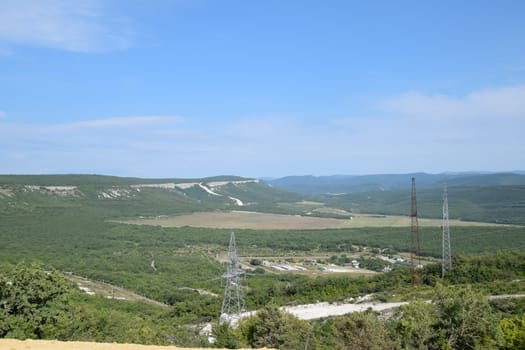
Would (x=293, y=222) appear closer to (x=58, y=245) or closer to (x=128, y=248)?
(x=128, y=248)

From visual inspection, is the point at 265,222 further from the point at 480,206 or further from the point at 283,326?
the point at 283,326

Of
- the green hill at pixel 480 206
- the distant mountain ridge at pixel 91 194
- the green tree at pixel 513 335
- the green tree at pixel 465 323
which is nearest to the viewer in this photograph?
the green tree at pixel 513 335

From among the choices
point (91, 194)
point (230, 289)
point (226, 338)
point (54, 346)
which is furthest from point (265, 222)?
point (54, 346)

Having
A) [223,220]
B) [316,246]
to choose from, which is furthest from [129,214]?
[316,246]

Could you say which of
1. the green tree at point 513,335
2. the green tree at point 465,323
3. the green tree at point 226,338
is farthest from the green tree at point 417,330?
the green tree at point 226,338

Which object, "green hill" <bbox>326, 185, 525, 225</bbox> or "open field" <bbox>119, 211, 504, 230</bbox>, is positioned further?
"green hill" <bbox>326, 185, 525, 225</bbox>

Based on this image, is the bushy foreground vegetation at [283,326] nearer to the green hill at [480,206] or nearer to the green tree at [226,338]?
the green tree at [226,338]

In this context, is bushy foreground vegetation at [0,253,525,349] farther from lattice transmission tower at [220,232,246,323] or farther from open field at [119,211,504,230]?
open field at [119,211,504,230]

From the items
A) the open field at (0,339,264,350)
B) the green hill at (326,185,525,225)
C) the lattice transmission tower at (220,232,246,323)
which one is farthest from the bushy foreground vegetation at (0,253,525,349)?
the green hill at (326,185,525,225)
